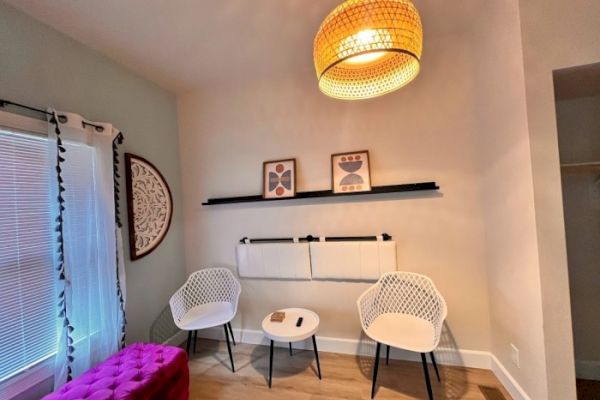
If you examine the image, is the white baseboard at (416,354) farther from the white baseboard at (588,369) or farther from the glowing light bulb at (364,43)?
the glowing light bulb at (364,43)

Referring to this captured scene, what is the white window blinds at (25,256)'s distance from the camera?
1.40 meters

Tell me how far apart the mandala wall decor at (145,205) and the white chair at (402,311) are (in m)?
1.94

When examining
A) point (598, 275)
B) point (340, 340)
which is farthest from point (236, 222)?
point (598, 275)

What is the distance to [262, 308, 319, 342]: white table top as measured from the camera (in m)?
1.79

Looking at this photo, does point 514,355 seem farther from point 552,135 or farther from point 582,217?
point 552,135

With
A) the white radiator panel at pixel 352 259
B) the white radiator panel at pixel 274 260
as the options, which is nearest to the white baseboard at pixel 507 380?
the white radiator panel at pixel 352 259

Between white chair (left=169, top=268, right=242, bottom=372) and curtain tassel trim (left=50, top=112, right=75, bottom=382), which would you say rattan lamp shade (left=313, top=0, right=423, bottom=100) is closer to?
curtain tassel trim (left=50, top=112, right=75, bottom=382)

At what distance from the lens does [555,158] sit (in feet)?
4.30

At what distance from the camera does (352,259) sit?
216cm

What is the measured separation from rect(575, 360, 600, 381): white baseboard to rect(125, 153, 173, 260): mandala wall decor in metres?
3.51

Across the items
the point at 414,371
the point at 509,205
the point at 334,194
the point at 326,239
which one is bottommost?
the point at 414,371

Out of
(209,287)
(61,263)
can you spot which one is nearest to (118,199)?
(61,263)

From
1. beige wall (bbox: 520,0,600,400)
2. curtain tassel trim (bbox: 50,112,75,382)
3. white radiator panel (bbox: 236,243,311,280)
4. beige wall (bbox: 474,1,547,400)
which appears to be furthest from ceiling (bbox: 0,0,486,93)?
white radiator panel (bbox: 236,243,311,280)

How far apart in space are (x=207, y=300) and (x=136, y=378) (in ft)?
3.52
